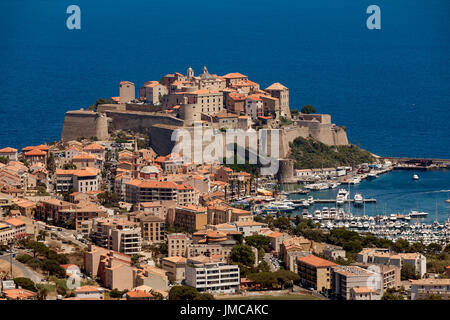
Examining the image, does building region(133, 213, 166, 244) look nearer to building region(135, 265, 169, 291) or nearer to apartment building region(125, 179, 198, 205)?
apartment building region(125, 179, 198, 205)

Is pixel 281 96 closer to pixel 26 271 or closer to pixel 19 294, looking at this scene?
pixel 26 271

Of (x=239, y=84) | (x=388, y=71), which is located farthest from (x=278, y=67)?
(x=239, y=84)

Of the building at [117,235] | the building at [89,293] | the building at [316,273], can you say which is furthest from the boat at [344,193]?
the building at [89,293]

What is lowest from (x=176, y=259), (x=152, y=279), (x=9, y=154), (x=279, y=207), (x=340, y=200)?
(x=152, y=279)

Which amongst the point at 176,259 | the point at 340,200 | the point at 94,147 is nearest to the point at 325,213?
the point at 340,200

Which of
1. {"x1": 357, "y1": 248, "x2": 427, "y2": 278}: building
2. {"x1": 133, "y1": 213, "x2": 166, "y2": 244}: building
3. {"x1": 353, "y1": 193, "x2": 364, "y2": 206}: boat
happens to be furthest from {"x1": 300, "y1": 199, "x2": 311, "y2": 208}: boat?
{"x1": 357, "y1": 248, "x2": 427, "y2": 278}: building
